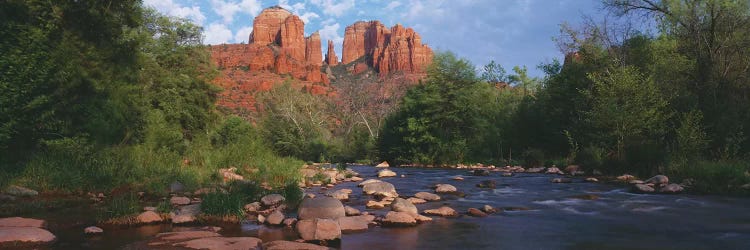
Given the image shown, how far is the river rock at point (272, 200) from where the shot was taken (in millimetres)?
11070

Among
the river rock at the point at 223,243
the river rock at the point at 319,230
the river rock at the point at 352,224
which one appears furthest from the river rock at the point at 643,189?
the river rock at the point at 223,243

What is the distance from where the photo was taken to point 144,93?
2512cm

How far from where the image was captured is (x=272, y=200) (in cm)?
1118

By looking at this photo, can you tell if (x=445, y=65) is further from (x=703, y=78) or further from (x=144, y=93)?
(x=144, y=93)

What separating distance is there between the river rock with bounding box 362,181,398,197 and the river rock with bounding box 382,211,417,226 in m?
4.63

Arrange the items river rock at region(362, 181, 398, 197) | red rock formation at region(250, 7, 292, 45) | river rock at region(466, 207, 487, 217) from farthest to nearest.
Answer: red rock formation at region(250, 7, 292, 45)
river rock at region(362, 181, 398, 197)
river rock at region(466, 207, 487, 217)

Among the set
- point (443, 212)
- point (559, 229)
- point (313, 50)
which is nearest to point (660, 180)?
point (559, 229)

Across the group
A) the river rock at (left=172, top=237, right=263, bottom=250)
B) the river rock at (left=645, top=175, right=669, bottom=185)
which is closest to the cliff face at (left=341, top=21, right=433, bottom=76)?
the river rock at (left=645, top=175, right=669, bottom=185)

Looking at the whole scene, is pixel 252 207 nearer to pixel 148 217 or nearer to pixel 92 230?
pixel 148 217

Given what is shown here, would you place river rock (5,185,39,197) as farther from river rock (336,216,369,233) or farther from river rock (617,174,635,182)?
river rock (617,174,635,182)

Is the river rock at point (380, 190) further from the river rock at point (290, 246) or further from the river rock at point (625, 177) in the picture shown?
the river rock at point (625, 177)

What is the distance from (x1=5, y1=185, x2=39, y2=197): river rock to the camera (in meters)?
10.7

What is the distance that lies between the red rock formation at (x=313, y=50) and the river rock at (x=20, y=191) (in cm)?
16800

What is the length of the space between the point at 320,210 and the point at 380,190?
5.52 metres
